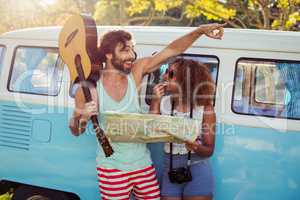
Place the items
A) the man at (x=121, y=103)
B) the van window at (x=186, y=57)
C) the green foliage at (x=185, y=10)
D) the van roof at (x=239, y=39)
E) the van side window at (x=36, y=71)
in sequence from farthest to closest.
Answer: the green foliage at (x=185, y=10) < the van side window at (x=36, y=71) < the van window at (x=186, y=57) < the van roof at (x=239, y=39) < the man at (x=121, y=103)

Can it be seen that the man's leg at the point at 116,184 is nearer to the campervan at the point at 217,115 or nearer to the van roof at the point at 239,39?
the campervan at the point at 217,115

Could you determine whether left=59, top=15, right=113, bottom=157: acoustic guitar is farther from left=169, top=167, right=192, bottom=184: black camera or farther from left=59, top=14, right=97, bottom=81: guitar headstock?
left=169, top=167, right=192, bottom=184: black camera

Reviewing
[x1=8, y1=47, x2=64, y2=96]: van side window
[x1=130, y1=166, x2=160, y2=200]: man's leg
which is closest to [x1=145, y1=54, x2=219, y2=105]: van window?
[x1=130, y1=166, x2=160, y2=200]: man's leg

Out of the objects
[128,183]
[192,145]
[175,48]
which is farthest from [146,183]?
[175,48]

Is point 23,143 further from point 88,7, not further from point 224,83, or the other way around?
point 88,7

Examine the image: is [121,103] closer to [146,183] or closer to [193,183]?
[146,183]

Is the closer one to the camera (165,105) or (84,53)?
(84,53)

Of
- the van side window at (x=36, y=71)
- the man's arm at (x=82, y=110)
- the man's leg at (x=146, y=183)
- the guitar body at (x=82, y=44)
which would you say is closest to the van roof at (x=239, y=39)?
the van side window at (x=36, y=71)

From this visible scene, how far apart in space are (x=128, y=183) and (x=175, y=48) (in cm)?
114

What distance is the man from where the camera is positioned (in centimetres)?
354

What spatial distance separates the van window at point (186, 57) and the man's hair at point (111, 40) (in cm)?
43

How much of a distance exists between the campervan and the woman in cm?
18

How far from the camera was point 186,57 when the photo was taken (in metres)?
3.92

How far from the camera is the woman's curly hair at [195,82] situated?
3684 millimetres
